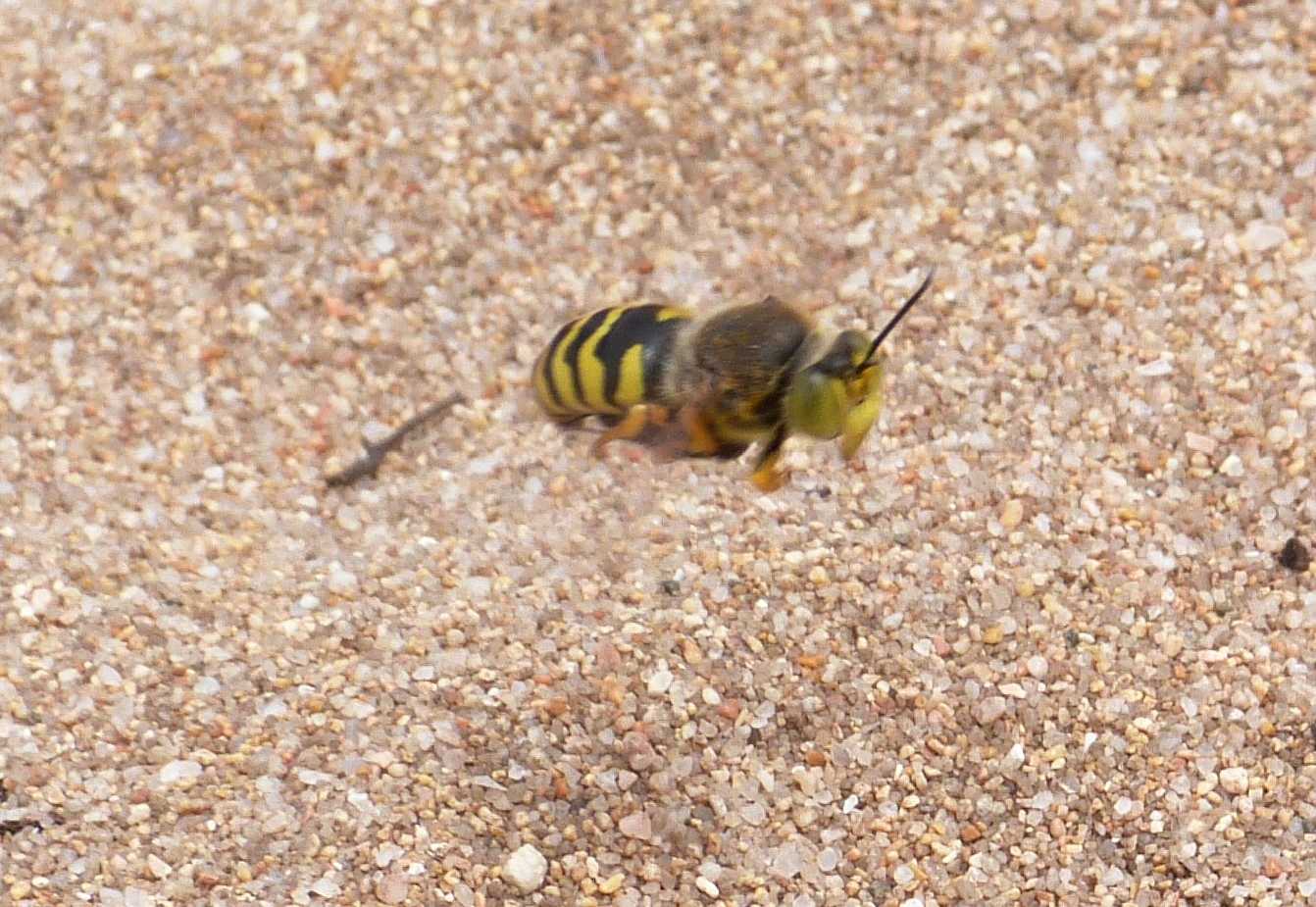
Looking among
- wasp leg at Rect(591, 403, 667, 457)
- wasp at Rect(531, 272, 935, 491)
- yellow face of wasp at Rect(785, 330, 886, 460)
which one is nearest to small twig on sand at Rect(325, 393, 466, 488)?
wasp at Rect(531, 272, 935, 491)

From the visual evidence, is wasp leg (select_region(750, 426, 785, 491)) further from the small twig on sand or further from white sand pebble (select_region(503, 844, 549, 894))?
the small twig on sand

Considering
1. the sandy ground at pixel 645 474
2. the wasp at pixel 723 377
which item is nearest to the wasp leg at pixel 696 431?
the wasp at pixel 723 377

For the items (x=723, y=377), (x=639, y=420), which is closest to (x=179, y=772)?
(x=639, y=420)

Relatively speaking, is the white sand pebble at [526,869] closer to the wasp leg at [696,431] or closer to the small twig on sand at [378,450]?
the wasp leg at [696,431]

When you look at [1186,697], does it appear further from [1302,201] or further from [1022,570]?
[1302,201]

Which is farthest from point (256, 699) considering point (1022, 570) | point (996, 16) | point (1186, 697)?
point (996, 16)

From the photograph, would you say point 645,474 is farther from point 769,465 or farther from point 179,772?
point 179,772
